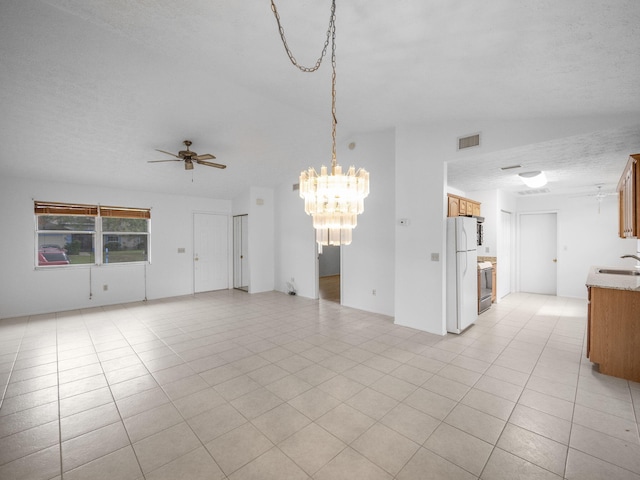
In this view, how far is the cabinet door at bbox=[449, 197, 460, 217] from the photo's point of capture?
455 centimetres

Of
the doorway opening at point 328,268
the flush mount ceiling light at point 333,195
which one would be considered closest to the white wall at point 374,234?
the doorway opening at point 328,268

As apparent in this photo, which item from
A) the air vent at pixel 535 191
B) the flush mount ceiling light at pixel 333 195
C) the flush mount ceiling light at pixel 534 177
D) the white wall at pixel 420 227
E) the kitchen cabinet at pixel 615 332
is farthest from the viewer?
the air vent at pixel 535 191

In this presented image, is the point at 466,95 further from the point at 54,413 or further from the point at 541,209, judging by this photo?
the point at 541,209

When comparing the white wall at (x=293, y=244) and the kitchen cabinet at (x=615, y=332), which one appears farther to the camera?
the white wall at (x=293, y=244)

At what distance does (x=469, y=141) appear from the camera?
375cm

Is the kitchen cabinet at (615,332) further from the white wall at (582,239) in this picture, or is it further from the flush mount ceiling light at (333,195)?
the white wall at (582,239)

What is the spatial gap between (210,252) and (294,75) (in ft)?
18.8

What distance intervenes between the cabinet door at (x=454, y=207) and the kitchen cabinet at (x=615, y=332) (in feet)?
6.60

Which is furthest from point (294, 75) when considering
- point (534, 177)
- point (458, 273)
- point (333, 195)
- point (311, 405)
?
point (534, 177)

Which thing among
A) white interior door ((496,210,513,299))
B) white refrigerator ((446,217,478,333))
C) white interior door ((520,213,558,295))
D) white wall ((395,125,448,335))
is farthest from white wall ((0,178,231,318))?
white interior door ((520,213,558,295))

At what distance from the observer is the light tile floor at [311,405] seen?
5.90 ft

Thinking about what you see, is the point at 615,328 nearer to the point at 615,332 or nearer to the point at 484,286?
the point at 615,332

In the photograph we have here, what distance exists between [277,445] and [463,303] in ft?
11.0

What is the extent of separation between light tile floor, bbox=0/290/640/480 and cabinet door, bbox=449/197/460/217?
1901mm
